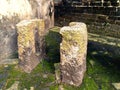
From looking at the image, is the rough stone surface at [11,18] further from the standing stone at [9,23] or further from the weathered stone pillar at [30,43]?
the weathered stone pillar at [30,43]

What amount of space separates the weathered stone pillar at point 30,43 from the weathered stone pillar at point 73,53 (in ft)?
2.93

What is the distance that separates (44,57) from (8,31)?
119cm

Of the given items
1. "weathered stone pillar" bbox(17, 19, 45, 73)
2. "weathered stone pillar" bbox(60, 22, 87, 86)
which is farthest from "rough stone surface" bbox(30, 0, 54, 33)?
"weathered stone pillar" bbox(60, 22, 87, 86)

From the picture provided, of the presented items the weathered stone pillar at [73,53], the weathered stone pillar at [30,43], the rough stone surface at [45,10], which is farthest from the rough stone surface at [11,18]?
the weathered stone pillar at [73,53]

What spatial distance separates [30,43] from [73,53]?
1.14 meters

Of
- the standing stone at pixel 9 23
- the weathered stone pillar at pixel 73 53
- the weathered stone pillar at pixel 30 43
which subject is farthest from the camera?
the standing stone at pixel 9 23

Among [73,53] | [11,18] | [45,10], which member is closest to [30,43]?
[73,53]

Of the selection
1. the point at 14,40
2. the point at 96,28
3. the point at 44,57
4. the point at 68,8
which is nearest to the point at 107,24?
the point at 96,28

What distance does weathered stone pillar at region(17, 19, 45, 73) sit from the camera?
14.8ft

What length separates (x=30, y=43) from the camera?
466cm

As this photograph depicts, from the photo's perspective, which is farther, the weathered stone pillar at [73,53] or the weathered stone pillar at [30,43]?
the weathered stone pillar at [30,43]

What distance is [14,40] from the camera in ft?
19.2

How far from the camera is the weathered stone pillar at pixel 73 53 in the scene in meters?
3.93

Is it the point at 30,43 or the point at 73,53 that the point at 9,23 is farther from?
the point at 73,53
